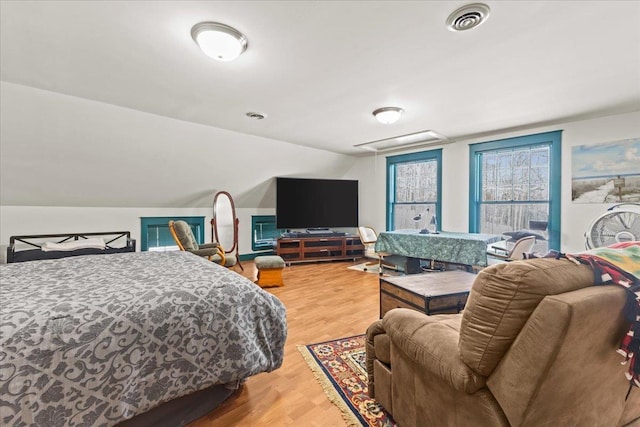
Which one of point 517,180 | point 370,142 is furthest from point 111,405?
point 517,180

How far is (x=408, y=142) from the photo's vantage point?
16.3ft

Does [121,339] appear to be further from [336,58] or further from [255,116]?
[255,116]

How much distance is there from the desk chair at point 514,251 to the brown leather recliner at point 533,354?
2448 millimetres

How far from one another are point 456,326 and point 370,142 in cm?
391

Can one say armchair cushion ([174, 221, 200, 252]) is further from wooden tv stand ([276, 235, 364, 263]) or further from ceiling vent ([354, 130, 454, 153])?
ceiling vent ([354, 130, 454, 153])

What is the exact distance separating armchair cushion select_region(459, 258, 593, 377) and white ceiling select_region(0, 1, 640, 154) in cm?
148

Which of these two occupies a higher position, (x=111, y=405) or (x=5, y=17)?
(x=5, y=17)

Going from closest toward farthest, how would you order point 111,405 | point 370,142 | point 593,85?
1. point 111,405
2. point 593,85
3. point 370,142

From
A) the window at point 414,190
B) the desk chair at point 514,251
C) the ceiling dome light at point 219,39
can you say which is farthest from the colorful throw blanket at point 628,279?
the window at point 414,190

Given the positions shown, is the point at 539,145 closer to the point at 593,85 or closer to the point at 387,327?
the point at 593,85

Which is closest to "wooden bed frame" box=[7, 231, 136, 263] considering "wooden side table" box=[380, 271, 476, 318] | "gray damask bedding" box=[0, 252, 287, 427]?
"gray damask bedding" box=[0, 252, 287, 427]

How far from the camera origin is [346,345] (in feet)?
7.62

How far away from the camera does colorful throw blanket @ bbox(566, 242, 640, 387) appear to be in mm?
931

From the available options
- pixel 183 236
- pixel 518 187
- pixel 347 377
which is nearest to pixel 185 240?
pixel 183 236
